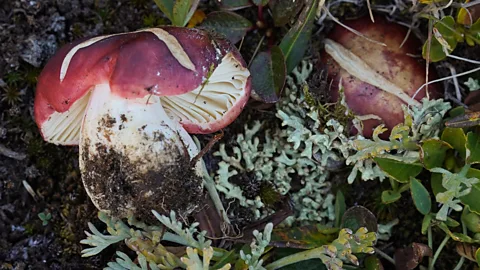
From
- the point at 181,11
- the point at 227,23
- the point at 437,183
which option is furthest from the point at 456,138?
the point at 181,11

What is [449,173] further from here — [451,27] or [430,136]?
[451,27]

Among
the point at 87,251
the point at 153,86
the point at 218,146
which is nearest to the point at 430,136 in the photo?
the point at 218,146

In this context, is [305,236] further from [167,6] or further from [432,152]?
[167,6]

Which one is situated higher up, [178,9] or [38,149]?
[178,9]

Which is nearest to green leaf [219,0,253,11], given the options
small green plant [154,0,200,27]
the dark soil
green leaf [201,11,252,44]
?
green leaf [201,11,252,44]

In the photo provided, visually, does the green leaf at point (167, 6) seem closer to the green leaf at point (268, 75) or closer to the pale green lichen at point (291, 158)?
the green leaf at point (268, 75)

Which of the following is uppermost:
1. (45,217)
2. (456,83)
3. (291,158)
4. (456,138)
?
(456,83)

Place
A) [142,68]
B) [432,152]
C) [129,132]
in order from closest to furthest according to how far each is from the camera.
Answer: [142,68] → [129,132] → [432,152]

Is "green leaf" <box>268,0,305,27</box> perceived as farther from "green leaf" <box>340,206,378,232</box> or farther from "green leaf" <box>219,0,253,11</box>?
"green leaf" <box>340,206,378,232</box>
